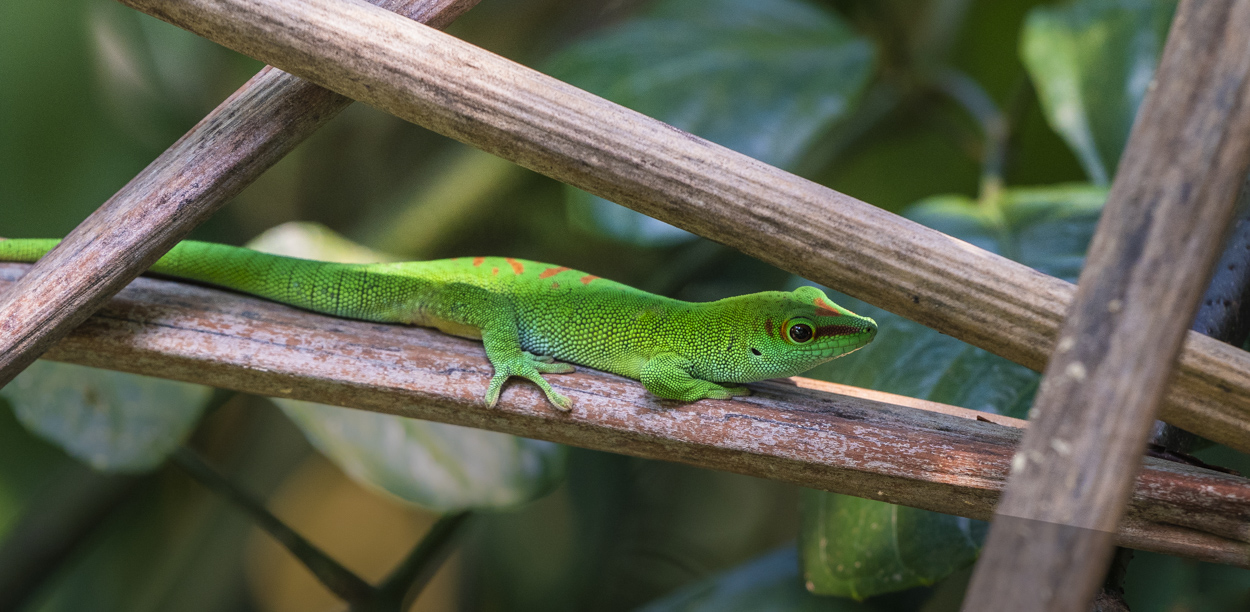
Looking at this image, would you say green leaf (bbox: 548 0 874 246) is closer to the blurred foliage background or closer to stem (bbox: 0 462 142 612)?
the blurred foliage background

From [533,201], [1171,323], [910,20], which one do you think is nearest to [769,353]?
[1171,323]

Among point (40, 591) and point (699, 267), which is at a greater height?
point (699, 267)

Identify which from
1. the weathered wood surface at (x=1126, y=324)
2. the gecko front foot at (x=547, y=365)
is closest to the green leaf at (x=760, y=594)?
the gecko front foot at (x=547, y=365)

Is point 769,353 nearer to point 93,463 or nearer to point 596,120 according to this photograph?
point 596,120

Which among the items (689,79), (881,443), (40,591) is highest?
(689,79)

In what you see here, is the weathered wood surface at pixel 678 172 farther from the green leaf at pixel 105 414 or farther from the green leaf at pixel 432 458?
the green leaf at pixel 105 414

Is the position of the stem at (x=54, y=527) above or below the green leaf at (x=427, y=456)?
below

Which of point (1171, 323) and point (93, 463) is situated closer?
point (1171, 323)
